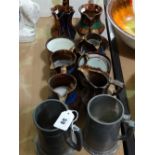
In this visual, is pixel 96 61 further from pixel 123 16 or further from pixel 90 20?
pixel 123 16

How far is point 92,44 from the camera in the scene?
2.49 ft

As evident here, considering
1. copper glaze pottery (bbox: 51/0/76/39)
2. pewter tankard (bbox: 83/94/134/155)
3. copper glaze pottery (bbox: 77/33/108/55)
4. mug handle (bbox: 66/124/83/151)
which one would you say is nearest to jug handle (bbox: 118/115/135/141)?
pewter tankard (bbox: 83/94/134/155)

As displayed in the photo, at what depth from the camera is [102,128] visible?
0.54 meters

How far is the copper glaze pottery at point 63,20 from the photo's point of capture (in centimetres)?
81

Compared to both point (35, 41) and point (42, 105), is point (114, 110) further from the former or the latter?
point (35, 41)

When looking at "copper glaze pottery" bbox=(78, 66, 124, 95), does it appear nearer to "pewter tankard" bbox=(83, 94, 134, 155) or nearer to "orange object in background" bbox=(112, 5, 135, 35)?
"pewter tankard" bbox=(83, 94, 134, 155)

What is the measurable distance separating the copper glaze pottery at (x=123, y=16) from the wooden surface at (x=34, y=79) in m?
0.06

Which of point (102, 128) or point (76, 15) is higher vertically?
point (76, 15)

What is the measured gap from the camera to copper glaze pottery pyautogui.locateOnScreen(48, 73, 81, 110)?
620 millimetres

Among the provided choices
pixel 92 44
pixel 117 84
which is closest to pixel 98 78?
pixel 117 84

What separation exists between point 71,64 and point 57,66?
0.12 ft

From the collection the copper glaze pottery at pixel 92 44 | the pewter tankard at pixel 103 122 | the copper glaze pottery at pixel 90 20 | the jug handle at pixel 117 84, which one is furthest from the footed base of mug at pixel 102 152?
the copper glaze pottery at pixel 90 20

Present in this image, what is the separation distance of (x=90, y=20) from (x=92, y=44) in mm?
89
